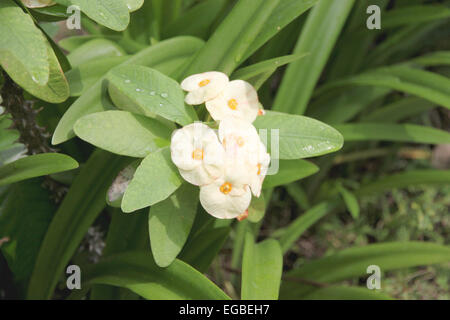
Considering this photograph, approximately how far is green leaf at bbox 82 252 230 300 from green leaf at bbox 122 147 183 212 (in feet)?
0.57

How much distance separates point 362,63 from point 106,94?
Result: 3.05 feet

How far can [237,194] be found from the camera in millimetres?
646

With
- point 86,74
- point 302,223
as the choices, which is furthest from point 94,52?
point 302,223

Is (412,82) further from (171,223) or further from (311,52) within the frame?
(171,223)

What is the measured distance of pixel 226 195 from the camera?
649mm

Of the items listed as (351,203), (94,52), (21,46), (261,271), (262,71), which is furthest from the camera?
(351,203)

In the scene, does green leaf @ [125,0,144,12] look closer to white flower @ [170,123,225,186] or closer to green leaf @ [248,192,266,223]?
white flower @ [170,123,225,186]

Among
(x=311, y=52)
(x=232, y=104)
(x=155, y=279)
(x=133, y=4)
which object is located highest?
(x=311, y=52)

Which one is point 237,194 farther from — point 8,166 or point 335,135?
point 8,166

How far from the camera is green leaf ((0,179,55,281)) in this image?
89 centimetres

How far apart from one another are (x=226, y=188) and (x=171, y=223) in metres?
0.12

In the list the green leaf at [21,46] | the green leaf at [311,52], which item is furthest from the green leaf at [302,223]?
the green leaf at [21,46]

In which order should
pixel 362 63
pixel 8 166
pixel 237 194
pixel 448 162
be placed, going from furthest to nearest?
pixel 448 162 < pixel 362 63 < pixel 8 166 < pixel 237 194

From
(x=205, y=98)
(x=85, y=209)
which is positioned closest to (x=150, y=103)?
(x=205, y=98)
